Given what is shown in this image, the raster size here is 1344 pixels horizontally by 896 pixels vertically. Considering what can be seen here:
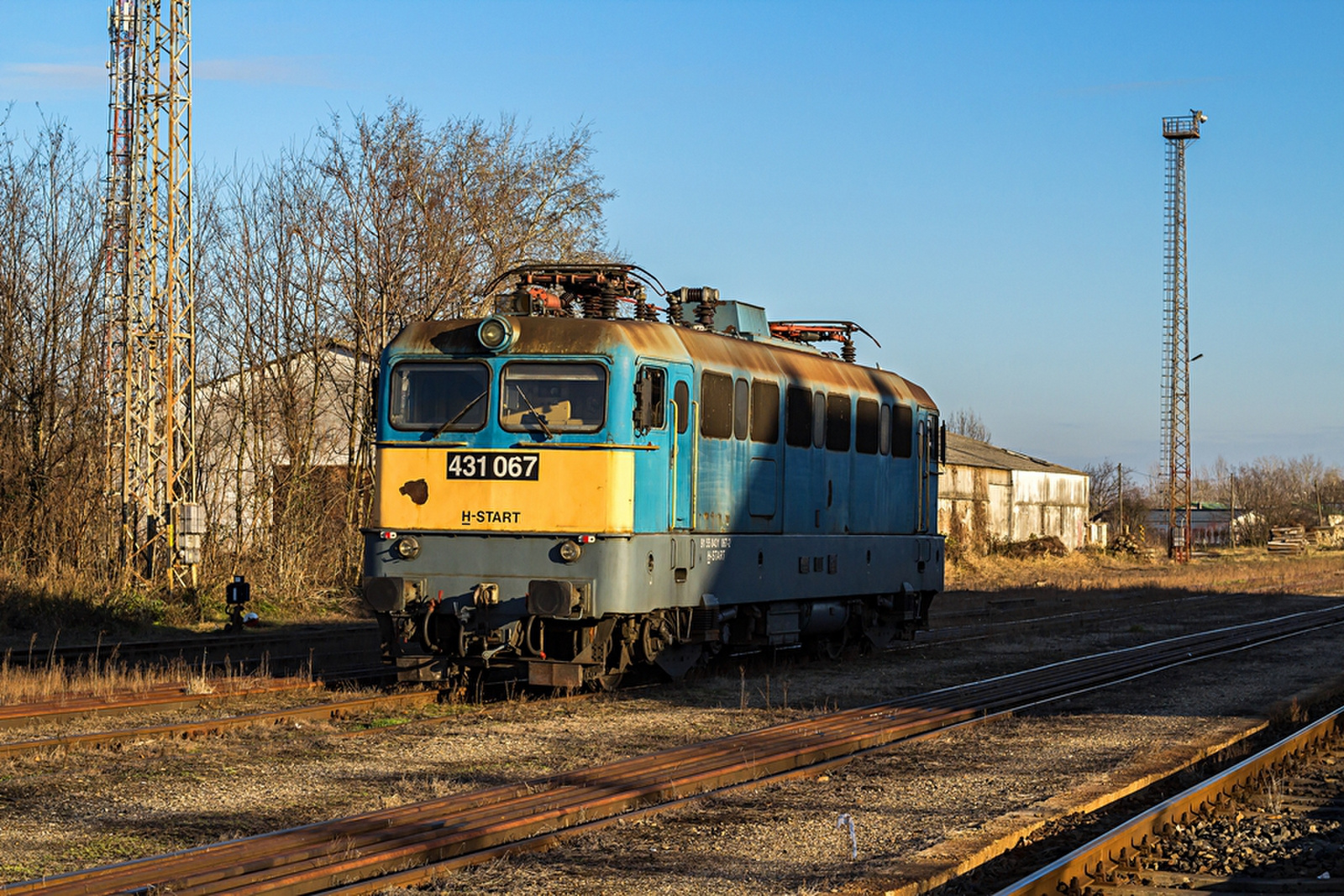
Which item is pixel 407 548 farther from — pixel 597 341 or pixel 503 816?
pixel 503 816

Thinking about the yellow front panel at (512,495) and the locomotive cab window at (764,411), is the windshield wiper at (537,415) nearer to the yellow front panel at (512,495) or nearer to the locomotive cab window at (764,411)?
the yellow front panel at (512,495)

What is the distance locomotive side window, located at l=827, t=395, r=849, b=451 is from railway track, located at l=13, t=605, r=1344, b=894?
11.8ft

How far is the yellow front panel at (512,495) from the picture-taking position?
12500 mm

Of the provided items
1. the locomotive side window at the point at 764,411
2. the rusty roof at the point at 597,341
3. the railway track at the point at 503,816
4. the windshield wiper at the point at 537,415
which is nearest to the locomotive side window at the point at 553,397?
the windshield wiper at the point at 537,415

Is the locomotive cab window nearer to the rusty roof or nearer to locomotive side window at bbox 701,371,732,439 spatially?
the rusty roof

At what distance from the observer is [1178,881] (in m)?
7.02

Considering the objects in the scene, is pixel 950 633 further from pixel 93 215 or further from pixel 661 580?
pixel 93 215

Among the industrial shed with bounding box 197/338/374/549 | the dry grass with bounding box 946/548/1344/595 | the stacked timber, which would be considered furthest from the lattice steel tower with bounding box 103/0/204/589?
the stacked timber

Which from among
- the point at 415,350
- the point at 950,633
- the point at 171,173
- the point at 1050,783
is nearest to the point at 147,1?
the point at 171,173

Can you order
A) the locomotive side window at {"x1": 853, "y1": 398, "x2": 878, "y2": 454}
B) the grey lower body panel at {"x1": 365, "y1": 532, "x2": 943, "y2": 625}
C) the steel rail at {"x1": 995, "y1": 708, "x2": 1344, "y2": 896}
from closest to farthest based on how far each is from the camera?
1. the steel rail at {"x1": 995, "y1": 708, "x2": 1344, "y2": 896}
2. the grey lower body panel at {"x1": 365, "y1": 532, "x2": 943, "y2": 625}
3. the locomotive side window at {"x1": 853, "y1": 398, "x2": 878, "y2": 454}

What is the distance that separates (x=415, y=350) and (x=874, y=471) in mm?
6512

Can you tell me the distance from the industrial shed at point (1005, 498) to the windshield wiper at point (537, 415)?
112 feet

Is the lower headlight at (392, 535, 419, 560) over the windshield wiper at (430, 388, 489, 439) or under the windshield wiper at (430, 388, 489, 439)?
under

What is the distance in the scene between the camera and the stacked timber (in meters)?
70.7
